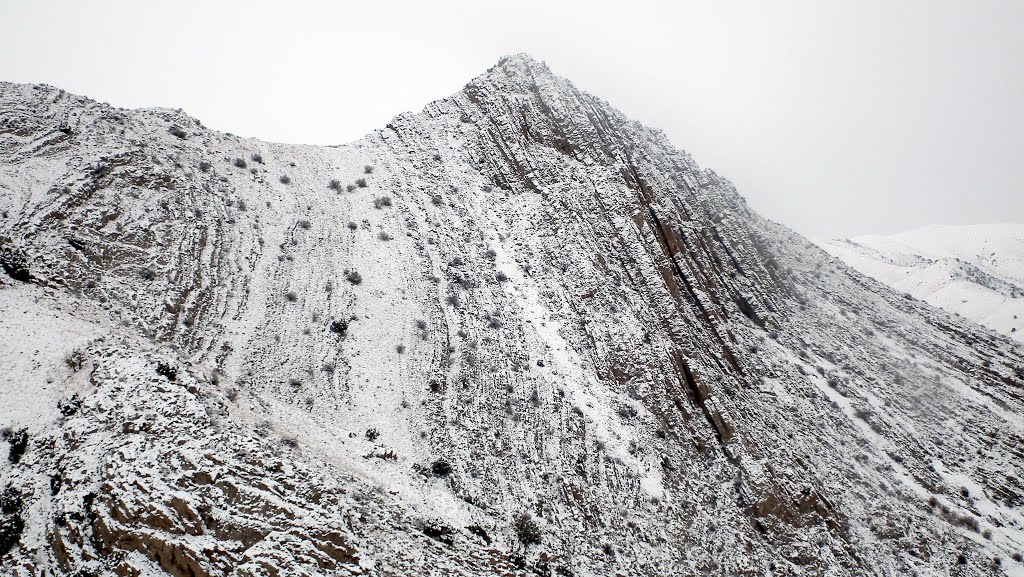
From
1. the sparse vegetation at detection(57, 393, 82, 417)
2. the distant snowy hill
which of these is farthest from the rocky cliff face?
the distant snowy hill

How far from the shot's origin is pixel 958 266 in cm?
6338

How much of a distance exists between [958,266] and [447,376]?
76.6m

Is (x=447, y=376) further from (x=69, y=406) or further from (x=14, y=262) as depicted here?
(x=14, y=262)

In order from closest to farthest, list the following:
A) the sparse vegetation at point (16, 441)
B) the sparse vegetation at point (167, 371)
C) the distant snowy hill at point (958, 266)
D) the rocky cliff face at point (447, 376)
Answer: the sparse vegetation at point (16, 441) < the rocky cliff face at point (447, 376) < the sparse vegetation at point (167, 371) < the distant snowy hill at point (958, 266)

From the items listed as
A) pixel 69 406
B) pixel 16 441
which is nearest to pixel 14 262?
pixel 69 406

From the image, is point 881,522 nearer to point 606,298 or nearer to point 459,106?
point 606,298

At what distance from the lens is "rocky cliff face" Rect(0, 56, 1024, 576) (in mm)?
13062

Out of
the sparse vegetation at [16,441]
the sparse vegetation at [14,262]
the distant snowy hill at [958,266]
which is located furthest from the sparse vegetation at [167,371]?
the distant snowy hill at [958,266]

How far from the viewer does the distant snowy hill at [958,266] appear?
52844 mm

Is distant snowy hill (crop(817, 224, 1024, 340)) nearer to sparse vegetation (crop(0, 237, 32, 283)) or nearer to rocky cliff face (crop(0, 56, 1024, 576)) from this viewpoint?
rocky cliff face (crop(0, 56, 1024, 576))

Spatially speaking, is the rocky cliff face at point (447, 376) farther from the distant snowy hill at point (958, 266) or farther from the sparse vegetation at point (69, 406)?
the distant snowy hill at point (958, 266)

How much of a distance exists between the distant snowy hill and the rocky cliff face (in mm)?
23926

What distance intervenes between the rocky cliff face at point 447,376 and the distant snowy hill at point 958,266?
78.5ft

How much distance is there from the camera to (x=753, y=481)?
70.7ft
